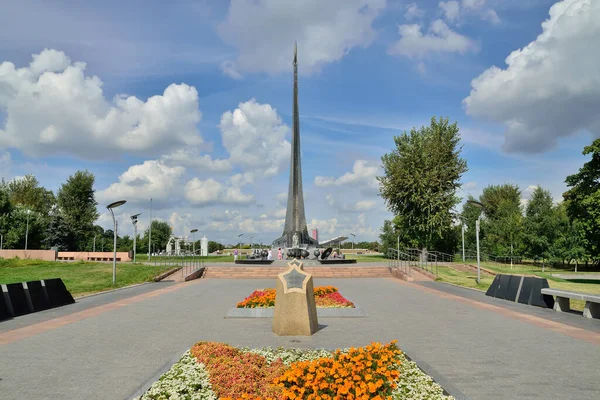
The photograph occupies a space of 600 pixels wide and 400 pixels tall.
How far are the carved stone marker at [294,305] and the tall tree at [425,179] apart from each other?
28.6 meters

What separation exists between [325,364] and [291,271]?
4117mm

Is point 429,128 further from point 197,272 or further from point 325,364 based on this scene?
point 325,364

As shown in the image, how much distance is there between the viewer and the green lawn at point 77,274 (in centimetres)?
2000

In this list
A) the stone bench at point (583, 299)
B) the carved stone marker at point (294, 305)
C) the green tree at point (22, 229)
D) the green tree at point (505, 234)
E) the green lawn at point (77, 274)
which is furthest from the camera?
the green tree at point (22, 229)

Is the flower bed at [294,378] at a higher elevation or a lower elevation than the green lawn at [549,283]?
higher

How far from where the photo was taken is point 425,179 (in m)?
36.2

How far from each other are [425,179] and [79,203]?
47.0 meters

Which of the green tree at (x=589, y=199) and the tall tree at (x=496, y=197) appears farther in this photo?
the tall tree at (x=496, y=197)

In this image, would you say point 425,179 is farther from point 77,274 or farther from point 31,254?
point 31,254

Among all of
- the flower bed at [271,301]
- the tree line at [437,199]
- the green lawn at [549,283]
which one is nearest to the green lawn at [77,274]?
the flower bed at [271,301]

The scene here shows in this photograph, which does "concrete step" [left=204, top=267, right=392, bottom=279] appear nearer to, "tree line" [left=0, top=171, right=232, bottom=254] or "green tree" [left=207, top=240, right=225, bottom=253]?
"tree line" [left=0, top=171, right=232, bottom=254]

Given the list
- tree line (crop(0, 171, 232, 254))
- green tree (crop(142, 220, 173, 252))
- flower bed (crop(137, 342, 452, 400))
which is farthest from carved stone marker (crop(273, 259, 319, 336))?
green tree (crop(142, 220, 173, 252))

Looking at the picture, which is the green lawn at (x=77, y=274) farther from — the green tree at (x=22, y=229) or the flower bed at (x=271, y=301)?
the green tree at (x=22, y=229)

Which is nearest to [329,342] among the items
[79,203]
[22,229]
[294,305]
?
[294,305]
